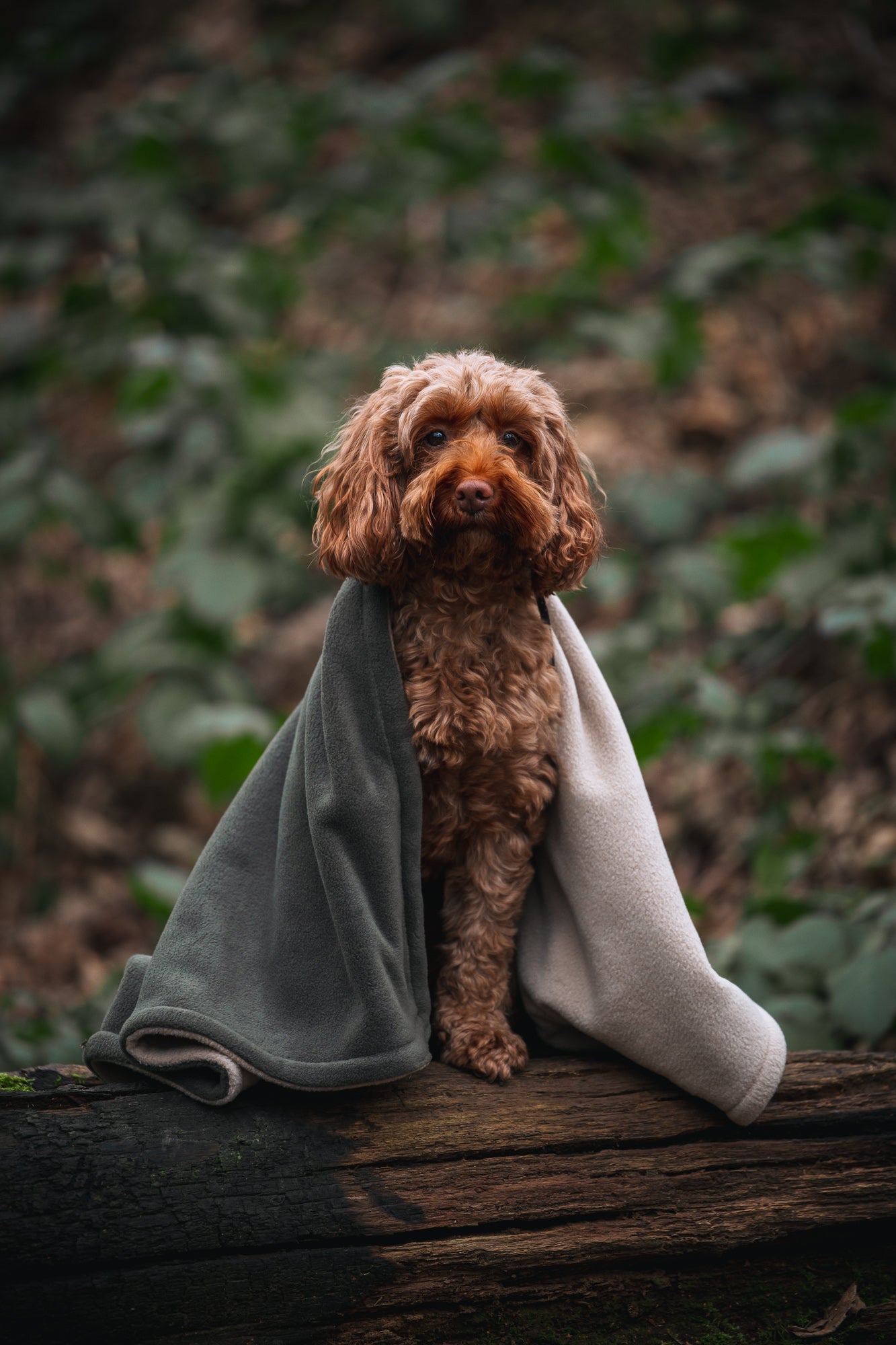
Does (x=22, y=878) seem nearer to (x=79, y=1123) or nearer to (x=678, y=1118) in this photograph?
(x=79, y=1123)

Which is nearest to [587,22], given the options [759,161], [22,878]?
[759,161]

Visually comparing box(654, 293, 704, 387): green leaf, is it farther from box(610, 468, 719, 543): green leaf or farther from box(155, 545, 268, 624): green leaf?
box(155, 545, 268, 624): green leaf

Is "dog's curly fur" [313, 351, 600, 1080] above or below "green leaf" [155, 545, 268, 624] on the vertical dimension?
above

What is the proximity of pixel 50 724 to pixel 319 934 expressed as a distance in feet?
11.0

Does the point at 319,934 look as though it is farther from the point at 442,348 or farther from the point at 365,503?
the point at 442,348

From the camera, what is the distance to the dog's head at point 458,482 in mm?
2254

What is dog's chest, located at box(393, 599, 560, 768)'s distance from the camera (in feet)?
7.87

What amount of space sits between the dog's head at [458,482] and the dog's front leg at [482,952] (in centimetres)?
61

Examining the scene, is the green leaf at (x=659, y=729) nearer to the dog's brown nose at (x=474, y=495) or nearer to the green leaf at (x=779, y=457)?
the green leaf at (x=779, y=457)

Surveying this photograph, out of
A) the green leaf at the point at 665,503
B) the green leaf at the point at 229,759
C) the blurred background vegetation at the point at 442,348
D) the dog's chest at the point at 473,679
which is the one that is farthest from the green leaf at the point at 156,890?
the green leaf at the point at 665,503

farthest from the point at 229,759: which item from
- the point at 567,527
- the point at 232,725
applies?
the point at 567,527

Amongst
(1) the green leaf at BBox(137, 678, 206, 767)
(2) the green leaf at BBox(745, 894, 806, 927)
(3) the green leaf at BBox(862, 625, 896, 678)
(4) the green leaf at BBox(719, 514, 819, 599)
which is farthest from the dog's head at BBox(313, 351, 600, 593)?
(1) the green leaf at BBox(137, 678, 206, 767)

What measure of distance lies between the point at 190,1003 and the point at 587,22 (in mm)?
8556

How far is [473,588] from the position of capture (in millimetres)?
2426
